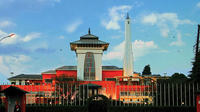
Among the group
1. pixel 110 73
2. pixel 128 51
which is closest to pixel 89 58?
pixel 110 73

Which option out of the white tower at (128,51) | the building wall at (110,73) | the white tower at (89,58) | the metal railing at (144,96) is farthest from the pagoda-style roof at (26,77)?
the white tower at (128,51)

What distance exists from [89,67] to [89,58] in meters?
2.00

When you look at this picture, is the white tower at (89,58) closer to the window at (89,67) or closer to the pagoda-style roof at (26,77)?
the window at (89,67)

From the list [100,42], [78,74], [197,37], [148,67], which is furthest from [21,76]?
[197,37]

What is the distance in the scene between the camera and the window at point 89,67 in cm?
6575

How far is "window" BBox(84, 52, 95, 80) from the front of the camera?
65.8 meters

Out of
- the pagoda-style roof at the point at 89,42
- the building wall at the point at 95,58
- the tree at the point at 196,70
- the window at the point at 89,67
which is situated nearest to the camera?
the tree at the point at 196,70

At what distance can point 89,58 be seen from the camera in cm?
6612

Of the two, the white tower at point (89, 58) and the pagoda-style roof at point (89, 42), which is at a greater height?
the pagoda-style roof at point (89, 42)

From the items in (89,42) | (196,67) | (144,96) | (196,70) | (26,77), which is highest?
(89,42)

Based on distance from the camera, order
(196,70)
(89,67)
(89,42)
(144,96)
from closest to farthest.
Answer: (196,70), (144,96), (89,42), (89,67)

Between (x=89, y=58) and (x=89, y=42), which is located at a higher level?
(x=89, y=42)

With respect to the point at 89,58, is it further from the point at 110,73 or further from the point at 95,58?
the point at 110,73

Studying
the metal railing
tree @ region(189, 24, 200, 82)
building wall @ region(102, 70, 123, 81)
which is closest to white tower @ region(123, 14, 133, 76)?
building wall @ region(102, 70, 123, 81)
